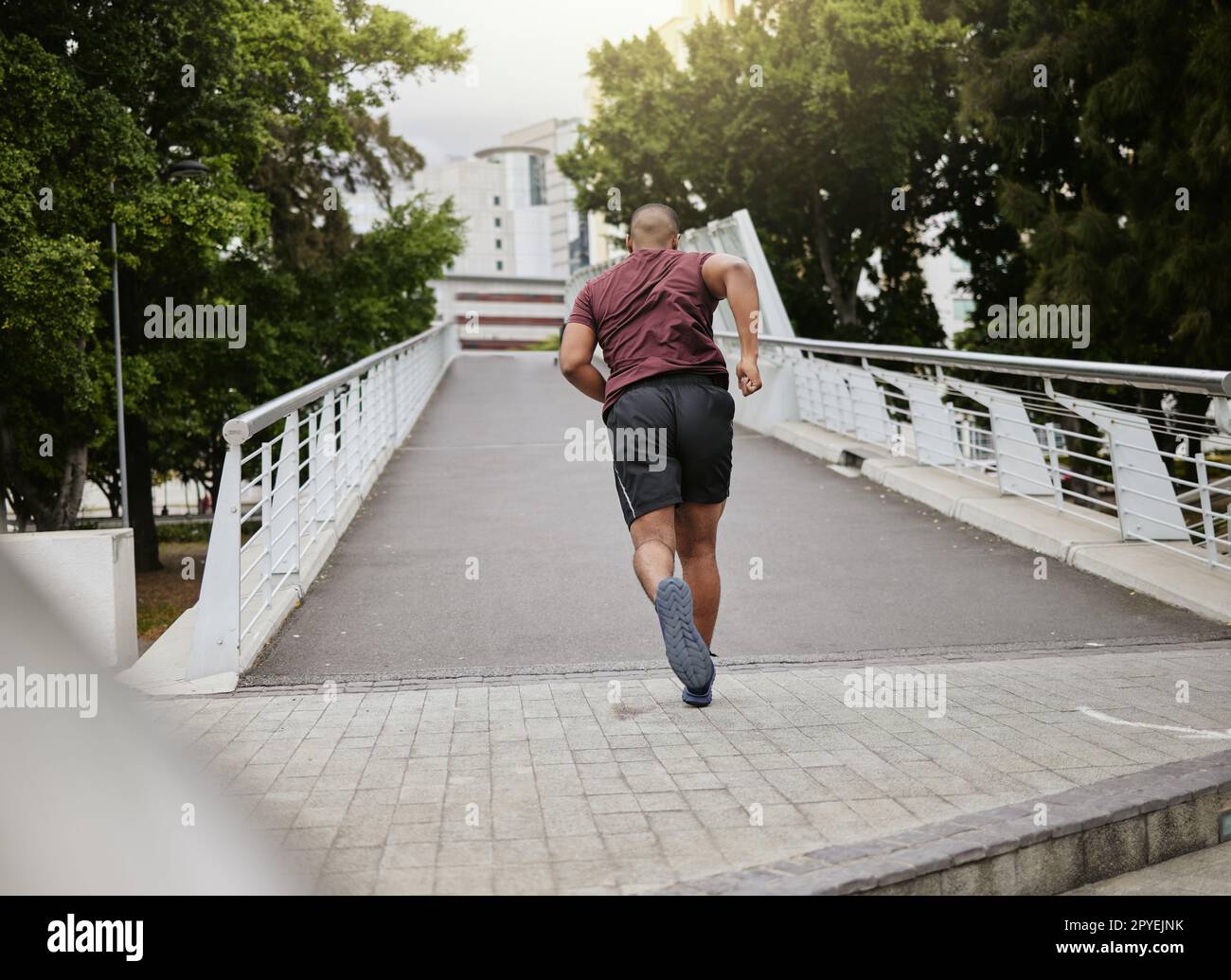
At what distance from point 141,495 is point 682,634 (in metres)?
23.3

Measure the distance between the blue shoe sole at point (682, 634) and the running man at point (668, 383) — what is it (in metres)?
0.24

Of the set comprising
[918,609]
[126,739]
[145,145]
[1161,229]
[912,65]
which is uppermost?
[912,65]

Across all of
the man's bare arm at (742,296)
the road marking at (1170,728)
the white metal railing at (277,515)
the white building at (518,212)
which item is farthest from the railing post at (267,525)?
the white building at (518,212)

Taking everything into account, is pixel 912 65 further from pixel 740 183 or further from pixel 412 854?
pixel 412 854

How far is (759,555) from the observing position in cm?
905

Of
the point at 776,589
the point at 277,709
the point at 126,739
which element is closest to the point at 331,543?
the point at 776,589

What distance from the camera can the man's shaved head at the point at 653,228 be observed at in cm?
535

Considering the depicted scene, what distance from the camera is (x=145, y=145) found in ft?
61.5

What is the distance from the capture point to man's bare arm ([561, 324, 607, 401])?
17.4 ft

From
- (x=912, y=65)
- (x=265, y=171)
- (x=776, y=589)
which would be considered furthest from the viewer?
(x=912, y=65)

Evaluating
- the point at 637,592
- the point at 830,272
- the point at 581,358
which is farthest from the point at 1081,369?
the point at 830,272

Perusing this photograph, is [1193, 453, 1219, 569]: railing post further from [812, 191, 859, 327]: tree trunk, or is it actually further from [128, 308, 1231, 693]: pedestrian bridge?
[812, 191, 859, 327]: tree trunk
